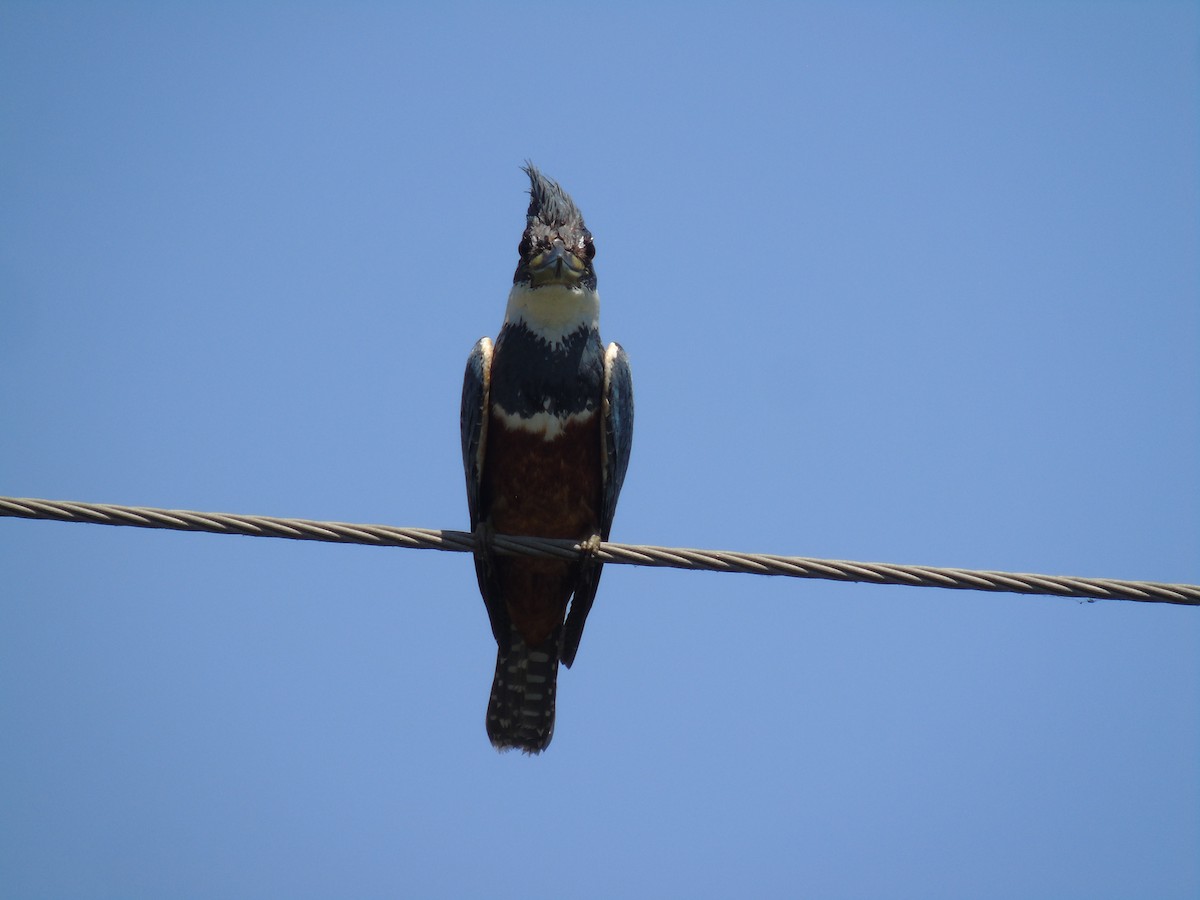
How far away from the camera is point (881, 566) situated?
3432 mm

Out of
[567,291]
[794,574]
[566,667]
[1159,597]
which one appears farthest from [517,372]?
[1159,597]

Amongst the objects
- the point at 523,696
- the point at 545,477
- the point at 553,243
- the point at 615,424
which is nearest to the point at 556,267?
the point at 553,243

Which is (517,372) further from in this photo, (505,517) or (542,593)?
(542,593)

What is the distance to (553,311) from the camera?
5086 millimetres

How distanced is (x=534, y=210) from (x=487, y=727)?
238 centimetres

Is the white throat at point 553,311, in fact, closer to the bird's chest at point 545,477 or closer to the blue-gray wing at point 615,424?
the blue-gray wing at point 615,424

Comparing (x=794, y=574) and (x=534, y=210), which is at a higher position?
(x=534, y=210)

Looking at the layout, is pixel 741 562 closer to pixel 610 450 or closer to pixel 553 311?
pixel 610 450

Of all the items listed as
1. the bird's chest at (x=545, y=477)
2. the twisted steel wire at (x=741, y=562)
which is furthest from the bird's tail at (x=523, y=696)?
the twisted steel wire at (x=741, y=562)

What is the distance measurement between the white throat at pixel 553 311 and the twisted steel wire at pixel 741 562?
5.55 feet

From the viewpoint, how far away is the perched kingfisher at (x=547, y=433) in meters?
4.94

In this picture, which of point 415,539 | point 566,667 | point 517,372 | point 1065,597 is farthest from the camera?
point 566,667

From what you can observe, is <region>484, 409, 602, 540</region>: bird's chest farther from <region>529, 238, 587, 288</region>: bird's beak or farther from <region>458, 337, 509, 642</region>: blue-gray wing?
<region>529, 238, 587, 288</region>: bird's beak

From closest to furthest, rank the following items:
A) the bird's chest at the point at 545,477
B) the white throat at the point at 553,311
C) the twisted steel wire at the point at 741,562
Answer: the twisted steel wire at the point at 741,562
the bird's chest at the point at 545,477
the white throat at the point at 553,311
